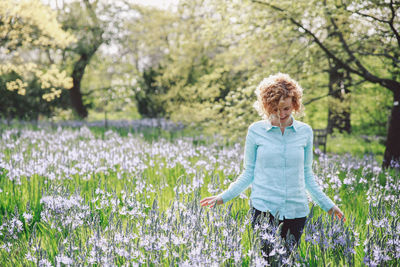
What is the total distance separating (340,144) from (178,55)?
26.0 ft

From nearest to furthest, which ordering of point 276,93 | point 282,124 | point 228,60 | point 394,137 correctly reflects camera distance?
point 276,93
point 282,124
point 394,137
point 228,60

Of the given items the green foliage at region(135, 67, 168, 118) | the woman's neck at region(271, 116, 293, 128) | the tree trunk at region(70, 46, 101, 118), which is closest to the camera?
the woman's neck at region(271, 116, 293, 128)

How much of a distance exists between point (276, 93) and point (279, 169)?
649 millimetres

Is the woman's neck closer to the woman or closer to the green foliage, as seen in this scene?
the woman

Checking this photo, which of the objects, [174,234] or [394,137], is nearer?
[174,234]

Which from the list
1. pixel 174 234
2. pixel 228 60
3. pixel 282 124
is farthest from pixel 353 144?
pixel 174 234

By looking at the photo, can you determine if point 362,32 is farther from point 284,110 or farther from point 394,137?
point 284,110

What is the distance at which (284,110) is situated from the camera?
2.83 m

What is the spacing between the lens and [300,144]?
9.30 ft

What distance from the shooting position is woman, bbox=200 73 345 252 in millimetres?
2807

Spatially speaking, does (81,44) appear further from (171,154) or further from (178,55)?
(171,154)

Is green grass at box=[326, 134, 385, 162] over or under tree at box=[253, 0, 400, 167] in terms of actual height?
under

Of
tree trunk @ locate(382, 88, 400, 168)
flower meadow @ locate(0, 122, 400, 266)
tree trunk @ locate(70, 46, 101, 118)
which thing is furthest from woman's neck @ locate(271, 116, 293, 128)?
tree trunk @ locate(70, 46, 101, 118)

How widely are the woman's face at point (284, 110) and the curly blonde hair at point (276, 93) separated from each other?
0.03 metres
